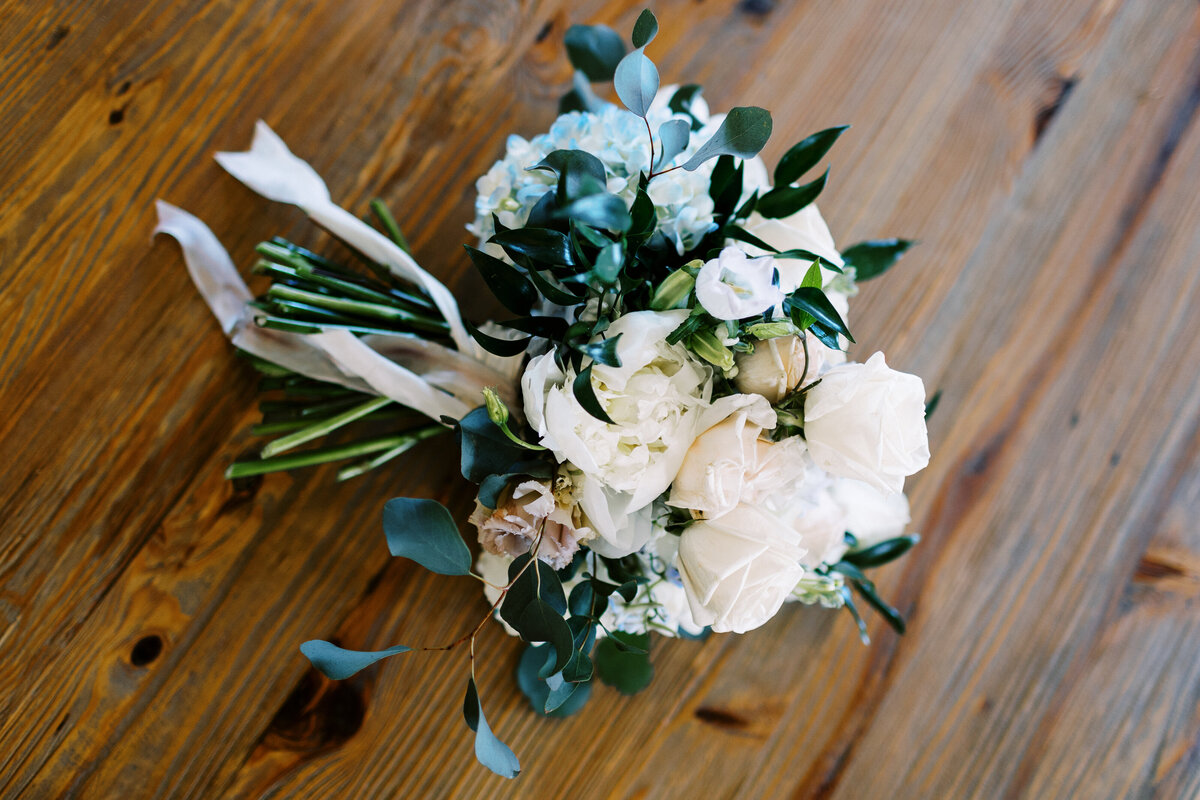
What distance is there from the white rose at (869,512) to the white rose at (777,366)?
7.6 inches

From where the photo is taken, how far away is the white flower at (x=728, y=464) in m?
0.49

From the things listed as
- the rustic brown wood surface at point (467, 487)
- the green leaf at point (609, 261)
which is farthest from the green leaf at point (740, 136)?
the rustic brown wood surface at point (467, 487)

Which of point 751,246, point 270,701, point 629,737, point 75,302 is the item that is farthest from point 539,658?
point 75,302

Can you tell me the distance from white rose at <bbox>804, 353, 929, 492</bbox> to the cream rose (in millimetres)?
185

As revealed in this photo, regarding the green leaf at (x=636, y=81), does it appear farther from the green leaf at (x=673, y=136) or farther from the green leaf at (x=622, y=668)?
the green leaf at (x=622, y=668)

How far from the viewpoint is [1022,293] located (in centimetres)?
85

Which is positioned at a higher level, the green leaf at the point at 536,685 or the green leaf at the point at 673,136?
the green leaf at the point at 673,136

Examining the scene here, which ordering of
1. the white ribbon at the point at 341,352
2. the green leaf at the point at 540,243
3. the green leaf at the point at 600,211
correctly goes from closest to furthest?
the green leaf at the point at 600,211, the green leaf at the point at 540,243, the white ribbon at the point at 341,352

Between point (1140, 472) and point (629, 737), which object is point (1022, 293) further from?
point (629, 737)

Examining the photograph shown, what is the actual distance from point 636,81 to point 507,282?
166mm

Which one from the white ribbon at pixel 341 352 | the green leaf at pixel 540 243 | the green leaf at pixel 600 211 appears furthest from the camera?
the white ribbon at pixel 341 352

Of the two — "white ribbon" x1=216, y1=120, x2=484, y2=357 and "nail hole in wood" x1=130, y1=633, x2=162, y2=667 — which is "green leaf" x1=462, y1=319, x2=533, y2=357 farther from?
"nail hole in wood" x1=130, y1=633, x2=162, y2=667

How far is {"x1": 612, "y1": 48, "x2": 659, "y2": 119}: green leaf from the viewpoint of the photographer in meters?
0.48

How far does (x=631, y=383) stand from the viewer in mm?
491
